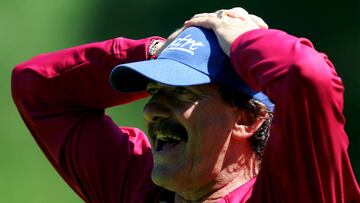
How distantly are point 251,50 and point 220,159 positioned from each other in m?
0.32

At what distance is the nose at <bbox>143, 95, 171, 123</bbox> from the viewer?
200 cm

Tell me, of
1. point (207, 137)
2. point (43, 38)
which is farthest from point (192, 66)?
point (43, 38)

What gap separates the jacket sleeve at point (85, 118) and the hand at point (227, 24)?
0.92 ft

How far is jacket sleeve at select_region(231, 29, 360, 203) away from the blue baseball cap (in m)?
0.19

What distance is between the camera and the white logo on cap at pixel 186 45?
1.99 m

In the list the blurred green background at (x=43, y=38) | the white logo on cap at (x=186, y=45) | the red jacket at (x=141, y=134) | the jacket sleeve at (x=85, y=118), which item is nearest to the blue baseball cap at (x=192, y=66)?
the white logo on cap at (x=186, y=45)

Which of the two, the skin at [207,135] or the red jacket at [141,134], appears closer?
the red jacket at [141,134]

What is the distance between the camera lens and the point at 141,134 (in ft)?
8.01

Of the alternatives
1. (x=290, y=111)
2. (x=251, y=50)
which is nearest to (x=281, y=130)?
(x=290, y=111)

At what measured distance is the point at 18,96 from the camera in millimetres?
2410

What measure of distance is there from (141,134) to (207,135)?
0.49 metres

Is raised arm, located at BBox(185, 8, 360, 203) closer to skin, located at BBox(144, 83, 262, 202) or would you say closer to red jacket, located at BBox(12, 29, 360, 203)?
red jacket, located at BBox(12, 29, 360, 203)

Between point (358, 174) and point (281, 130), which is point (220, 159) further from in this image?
point (358, 174)

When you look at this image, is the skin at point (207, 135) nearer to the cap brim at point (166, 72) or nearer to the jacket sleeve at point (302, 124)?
the cap brim at point (166, 72)
